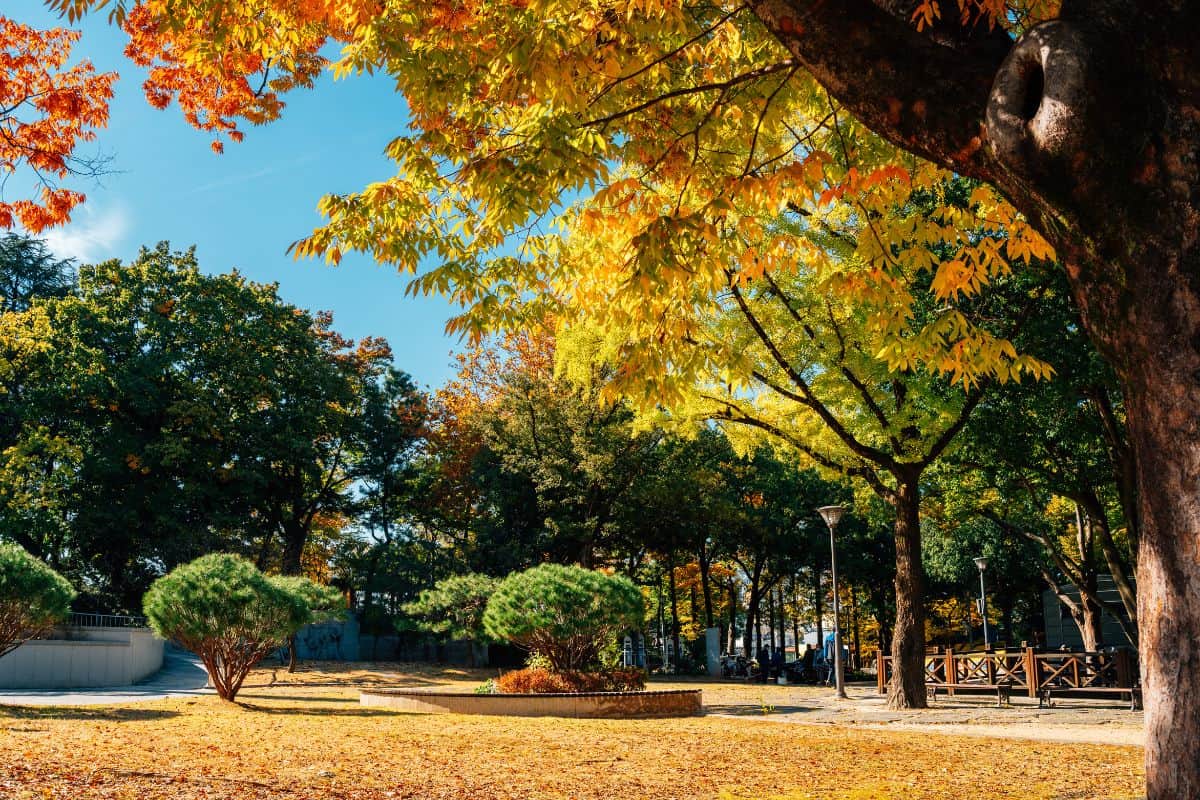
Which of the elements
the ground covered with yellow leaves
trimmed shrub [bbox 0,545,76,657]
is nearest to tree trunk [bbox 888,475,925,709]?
the ground covered with yellow leaves

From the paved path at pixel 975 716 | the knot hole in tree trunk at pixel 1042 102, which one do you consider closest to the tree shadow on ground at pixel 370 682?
the paved path at pixel 975 716

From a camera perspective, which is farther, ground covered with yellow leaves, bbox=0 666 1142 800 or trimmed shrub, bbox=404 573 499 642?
trimmed shrub, bbox=404 573 499 642

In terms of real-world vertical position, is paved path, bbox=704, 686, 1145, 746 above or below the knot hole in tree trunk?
below

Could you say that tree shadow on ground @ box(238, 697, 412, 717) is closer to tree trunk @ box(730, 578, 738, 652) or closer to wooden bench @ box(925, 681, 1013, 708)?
wooden bench @ box(925, 681, 1013, 708)

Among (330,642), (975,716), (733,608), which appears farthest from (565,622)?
(733,608)

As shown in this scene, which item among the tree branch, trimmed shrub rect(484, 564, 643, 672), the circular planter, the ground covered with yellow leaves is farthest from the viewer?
trimmed shrub rect(484, 564, 643, 672)

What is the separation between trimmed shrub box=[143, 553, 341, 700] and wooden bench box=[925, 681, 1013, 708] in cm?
1234

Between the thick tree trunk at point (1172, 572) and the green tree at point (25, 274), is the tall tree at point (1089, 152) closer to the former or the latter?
the thick tree trunk at point (1172, 572)

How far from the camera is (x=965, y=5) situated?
4117 millimetres

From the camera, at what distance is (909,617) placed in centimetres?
1588

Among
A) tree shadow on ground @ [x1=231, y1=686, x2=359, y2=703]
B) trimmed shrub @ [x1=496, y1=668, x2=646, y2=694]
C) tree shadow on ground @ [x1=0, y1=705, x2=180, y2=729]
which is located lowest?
tree shadow on ground @ [x1=231, y1=686, x2=359, y2=703]

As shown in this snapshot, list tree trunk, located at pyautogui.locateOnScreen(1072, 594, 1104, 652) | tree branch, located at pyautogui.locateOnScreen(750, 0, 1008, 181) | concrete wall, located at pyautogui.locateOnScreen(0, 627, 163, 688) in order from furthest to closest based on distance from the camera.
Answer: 1. tree trunk, located at pyautogui.locateOnScreen(1072, 594, 1104, 652)
2. concrete wall, located at pyautogui.locateOnScreen(0, 627, 163, 688)
3. tree branch, located at pyautogui.locateOnScreen(750, 0, 1008, 181)

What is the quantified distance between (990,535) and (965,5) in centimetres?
→ 3091

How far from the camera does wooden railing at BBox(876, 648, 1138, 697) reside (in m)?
17.4
